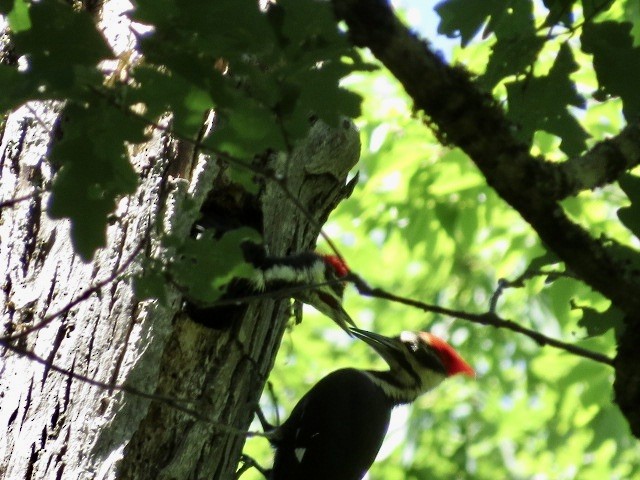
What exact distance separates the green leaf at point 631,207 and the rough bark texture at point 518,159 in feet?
0.37

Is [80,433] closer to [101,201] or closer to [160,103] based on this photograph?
[101,201]

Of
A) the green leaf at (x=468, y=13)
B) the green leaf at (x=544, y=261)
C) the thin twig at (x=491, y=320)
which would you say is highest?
the green leaf at (x=468, y=13)

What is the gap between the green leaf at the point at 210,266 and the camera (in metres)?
1.62

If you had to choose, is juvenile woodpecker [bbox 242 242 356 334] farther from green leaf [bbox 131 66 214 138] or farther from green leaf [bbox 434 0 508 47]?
green leaf [bbox 131 66 214 138]

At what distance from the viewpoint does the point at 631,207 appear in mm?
1667

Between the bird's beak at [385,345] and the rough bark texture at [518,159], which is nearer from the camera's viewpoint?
the rough bark texture at [518,159]

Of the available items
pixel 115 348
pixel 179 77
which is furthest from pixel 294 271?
Answer: pixel 179 77

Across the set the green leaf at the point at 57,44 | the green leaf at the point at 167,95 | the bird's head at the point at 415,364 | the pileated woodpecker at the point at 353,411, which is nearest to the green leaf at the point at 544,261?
the green leaf at the point at 167,95

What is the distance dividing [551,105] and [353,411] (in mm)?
1863

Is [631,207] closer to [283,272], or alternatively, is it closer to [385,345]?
[283,272]

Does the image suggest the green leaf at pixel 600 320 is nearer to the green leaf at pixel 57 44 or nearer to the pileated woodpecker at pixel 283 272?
the pileated woodpecker at pixel 283 272

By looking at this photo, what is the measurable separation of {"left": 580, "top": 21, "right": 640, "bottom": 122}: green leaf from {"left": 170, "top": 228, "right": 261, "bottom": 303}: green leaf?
2.61ft

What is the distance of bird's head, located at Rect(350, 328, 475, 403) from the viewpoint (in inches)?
151

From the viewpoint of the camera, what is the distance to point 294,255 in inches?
114
